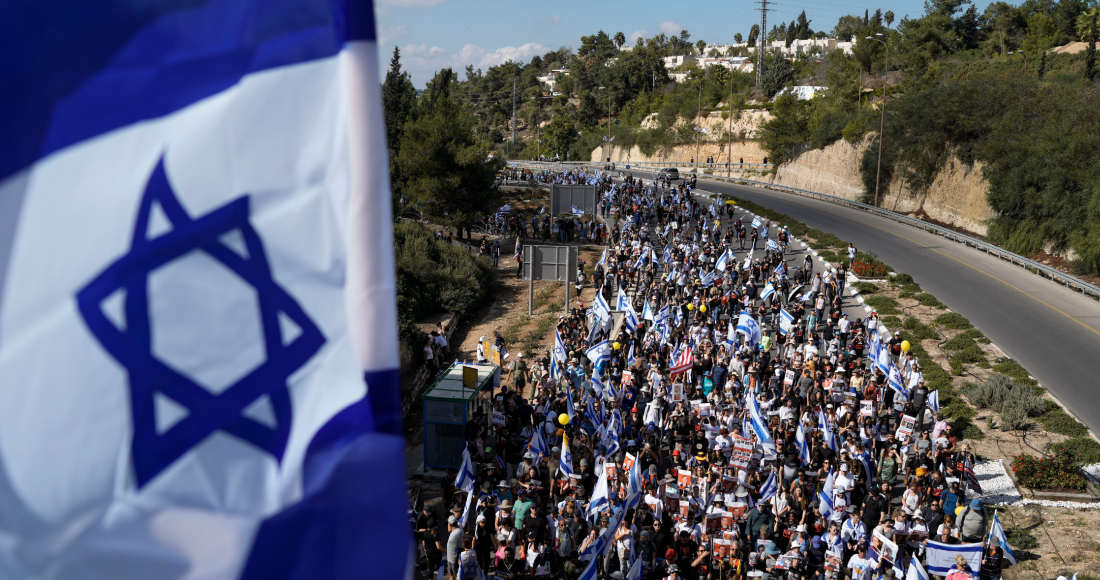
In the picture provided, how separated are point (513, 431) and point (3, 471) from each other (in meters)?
14.4

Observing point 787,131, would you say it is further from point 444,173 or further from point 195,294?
point 195,294

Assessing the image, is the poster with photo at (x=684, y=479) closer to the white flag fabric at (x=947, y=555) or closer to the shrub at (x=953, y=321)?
the white flag fabric at (x=947, y=555)

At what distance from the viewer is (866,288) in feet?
104

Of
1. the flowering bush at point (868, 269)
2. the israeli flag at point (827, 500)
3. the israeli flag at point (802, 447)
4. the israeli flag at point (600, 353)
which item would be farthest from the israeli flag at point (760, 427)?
the flowering bush at point (868, 269)

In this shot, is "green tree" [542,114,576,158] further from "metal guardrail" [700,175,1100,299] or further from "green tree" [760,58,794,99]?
"metal guardrail" [700,175,1100,299]

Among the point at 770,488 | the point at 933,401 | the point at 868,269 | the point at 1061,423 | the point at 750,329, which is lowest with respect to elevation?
the point at 1061,423

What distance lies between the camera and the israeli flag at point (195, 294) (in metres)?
2.51

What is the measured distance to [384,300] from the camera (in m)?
3.12

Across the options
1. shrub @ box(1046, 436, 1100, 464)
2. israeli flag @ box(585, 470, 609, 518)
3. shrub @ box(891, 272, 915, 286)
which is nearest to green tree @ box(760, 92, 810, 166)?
shrub @ box(891, 272, 915, 286)

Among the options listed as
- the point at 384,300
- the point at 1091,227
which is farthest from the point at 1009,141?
the point at 384,300

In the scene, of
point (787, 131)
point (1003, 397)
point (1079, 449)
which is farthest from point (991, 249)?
point (787, 131)

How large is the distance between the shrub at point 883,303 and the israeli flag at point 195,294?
28.2 m

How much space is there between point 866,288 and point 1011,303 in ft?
16.1

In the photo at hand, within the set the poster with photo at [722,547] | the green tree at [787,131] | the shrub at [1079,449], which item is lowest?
the shrub at [1079,449]
